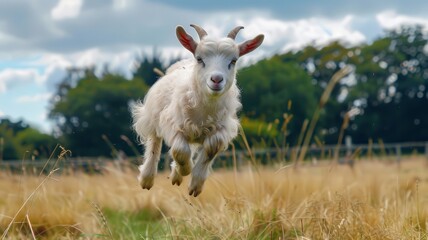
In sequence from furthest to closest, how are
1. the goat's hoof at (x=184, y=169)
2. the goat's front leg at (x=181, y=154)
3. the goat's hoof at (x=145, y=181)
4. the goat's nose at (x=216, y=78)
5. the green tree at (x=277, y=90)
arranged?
1. the green tree at (x=277, y=90)
2. the goat's hoof at (x=145, y=181)
3. the goat's hoof at (x=184, y=169)
4. the goat's front leg at (x=181, y=154)
5. the goat's nose at (x=216, y=78)

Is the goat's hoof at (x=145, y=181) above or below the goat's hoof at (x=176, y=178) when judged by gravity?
below

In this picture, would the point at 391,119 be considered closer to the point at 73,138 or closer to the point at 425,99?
the point at 425,99

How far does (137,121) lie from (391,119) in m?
46.5

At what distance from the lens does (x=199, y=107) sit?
460cm

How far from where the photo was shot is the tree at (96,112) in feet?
121

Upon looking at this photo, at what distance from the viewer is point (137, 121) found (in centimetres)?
555

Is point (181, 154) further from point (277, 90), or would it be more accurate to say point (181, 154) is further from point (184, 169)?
point (277, 90)

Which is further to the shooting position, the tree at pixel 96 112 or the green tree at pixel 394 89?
the green tree at pixel 394 89

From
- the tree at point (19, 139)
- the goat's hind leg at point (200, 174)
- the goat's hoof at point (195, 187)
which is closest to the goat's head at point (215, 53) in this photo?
the goat's hind leg at point (200, 174)

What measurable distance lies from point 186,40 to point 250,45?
0.41 m

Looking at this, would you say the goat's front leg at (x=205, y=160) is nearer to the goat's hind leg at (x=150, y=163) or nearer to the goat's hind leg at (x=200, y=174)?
the goat's hind leg at (x=200, y=174)

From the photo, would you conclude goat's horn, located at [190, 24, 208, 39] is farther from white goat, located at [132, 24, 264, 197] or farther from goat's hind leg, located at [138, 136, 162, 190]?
goat's hind leg, located at [138, 136, 162, 190]

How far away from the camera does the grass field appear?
5266 mm

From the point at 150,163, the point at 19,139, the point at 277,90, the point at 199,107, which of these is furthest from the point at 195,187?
the point at 277,90
